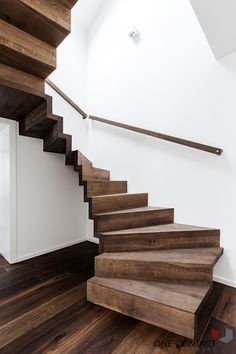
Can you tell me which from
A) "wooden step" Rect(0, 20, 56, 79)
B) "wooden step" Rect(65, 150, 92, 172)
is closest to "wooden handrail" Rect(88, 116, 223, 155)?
"wooden step" Rect(65, 150, 92, 172)

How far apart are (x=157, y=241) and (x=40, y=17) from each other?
199 centimetres

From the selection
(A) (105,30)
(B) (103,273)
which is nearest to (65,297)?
(B) (103,273)

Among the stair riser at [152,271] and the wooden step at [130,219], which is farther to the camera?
the wooden step at [130,219]

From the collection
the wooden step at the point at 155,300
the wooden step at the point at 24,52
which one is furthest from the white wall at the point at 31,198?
the wooden step at the point at 155,300

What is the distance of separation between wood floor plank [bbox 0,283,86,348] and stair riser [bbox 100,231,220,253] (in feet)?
1.41

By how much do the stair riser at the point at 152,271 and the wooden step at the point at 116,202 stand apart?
19.9 inches

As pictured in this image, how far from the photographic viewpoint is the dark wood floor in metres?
1.20

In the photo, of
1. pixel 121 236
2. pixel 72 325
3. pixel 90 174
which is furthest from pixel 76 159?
pixel 72 325

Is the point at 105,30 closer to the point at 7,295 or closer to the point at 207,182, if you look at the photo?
the point at 207,182

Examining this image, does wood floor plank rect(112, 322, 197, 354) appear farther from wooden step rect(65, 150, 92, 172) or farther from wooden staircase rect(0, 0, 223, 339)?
wooden step rect(65, 150, 92, 172)

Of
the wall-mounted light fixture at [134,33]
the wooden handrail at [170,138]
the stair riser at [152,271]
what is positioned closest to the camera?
the stair riser at [152,271]

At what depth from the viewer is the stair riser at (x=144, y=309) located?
1246 mm

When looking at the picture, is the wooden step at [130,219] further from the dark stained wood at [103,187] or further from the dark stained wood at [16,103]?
the dark stained wood at [16,103]

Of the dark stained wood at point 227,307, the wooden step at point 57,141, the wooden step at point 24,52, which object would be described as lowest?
the dark stained wood at point 227,307
